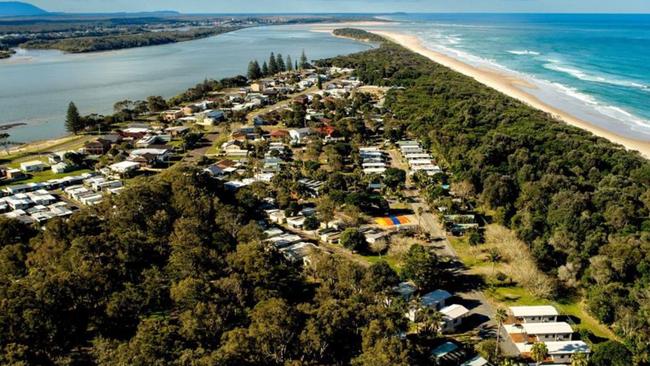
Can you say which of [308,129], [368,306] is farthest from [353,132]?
[368,306]

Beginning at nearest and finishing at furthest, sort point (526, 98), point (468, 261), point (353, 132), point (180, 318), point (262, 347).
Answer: point (262, 347)
point (180, 318)
point (468, 261)
point (353, 132)
point (526, 98)

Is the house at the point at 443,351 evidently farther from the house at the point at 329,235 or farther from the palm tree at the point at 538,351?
the house at the point at 329,235

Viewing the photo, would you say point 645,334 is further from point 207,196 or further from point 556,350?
point 207,196

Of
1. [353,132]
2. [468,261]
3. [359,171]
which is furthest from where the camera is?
[353,132]

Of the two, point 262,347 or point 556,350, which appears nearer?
point 262,347

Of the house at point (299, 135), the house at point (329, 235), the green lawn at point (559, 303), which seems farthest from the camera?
the house at point (299, 135)

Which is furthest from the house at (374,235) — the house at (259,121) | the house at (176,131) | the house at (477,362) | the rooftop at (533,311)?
the house at (259,121)

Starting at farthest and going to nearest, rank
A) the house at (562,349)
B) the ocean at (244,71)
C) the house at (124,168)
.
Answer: the ocean at (244,71), the house at (124,168), the house at (562,349)
